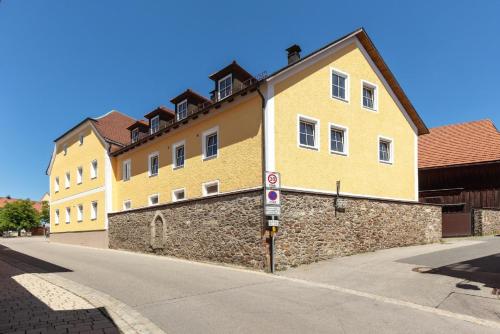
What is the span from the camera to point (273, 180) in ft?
43.2

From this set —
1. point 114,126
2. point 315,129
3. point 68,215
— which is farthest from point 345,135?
point 68,215

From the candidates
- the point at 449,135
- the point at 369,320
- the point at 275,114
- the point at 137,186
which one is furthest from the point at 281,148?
the point at 449,135

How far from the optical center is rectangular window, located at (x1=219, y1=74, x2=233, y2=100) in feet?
58.1

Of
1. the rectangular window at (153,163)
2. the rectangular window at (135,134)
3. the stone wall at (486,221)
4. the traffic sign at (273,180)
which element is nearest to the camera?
the traffic sign at (273,180)

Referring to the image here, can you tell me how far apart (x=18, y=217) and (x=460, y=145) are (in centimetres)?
7193

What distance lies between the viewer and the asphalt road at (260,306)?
21.8 ft

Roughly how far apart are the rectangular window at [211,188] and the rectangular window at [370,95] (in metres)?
8.40

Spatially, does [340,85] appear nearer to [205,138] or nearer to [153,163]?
[205,138]

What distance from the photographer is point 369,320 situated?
23.3ft

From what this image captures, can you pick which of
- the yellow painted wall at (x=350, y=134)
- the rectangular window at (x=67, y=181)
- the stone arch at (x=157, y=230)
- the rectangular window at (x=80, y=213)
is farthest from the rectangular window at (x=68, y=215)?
the yellow painted wall at (x=350, y=134)

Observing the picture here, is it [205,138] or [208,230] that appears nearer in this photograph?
[208,230]

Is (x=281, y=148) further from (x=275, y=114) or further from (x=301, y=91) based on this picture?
(x=301, y=91)

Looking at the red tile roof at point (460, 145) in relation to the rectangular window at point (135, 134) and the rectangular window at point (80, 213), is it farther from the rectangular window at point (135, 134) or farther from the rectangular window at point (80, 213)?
the rectangular window at point (80, 213)

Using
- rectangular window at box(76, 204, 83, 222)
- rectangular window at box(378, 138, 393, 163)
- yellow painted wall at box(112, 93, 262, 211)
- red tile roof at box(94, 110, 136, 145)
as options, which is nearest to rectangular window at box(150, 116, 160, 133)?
yellow painted wall at box(112, 93, 262, 211)
